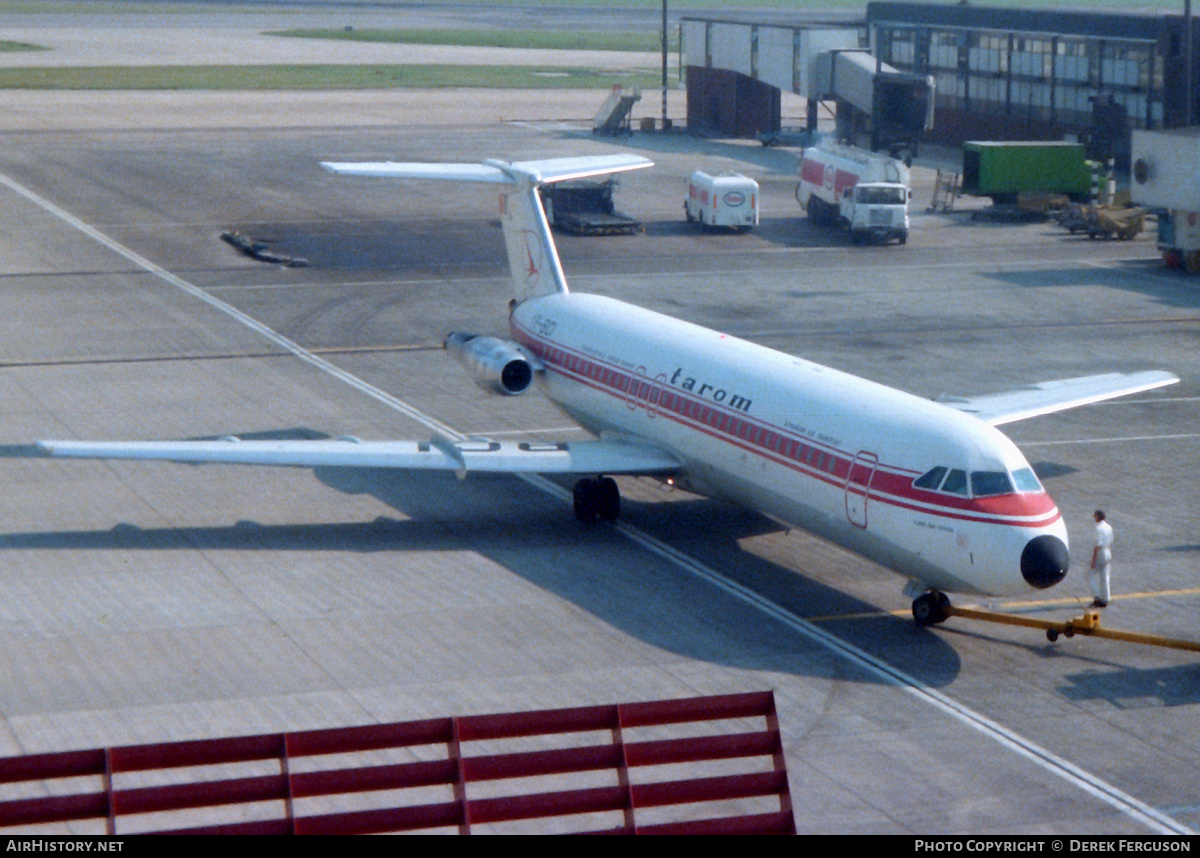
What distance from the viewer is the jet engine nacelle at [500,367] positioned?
28.5 m

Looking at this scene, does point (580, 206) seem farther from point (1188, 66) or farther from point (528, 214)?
point (528, 214)

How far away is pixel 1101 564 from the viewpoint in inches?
867

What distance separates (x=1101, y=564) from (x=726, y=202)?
39661 millimetres

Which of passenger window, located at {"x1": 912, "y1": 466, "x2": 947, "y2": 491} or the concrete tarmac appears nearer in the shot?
the concrete tarmac

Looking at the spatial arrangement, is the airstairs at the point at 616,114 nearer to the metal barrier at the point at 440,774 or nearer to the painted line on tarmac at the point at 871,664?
the painted line on tarmac at the point at 871,664

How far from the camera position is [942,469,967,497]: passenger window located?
67.6ft

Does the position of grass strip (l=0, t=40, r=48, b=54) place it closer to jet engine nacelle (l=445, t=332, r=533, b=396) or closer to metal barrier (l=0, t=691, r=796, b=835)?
jet engine nacelle (l=445, t=332, r=533, b=396)

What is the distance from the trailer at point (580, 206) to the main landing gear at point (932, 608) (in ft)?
131

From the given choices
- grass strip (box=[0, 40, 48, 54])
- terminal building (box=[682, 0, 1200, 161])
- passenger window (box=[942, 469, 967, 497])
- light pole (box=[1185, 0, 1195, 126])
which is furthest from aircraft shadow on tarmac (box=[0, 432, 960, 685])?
grass strip (box=[0, 40, 48, 54])

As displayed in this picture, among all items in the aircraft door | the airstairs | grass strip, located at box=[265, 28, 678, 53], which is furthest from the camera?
grass strip, located at box=[265, 28, 678, 53]

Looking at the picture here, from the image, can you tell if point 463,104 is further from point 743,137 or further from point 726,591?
point 726,591

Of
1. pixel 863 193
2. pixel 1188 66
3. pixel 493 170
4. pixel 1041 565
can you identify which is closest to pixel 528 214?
pixel 493 170

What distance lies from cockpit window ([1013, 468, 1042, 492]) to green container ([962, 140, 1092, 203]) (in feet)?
154

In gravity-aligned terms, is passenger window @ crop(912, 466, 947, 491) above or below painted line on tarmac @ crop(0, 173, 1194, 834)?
above
